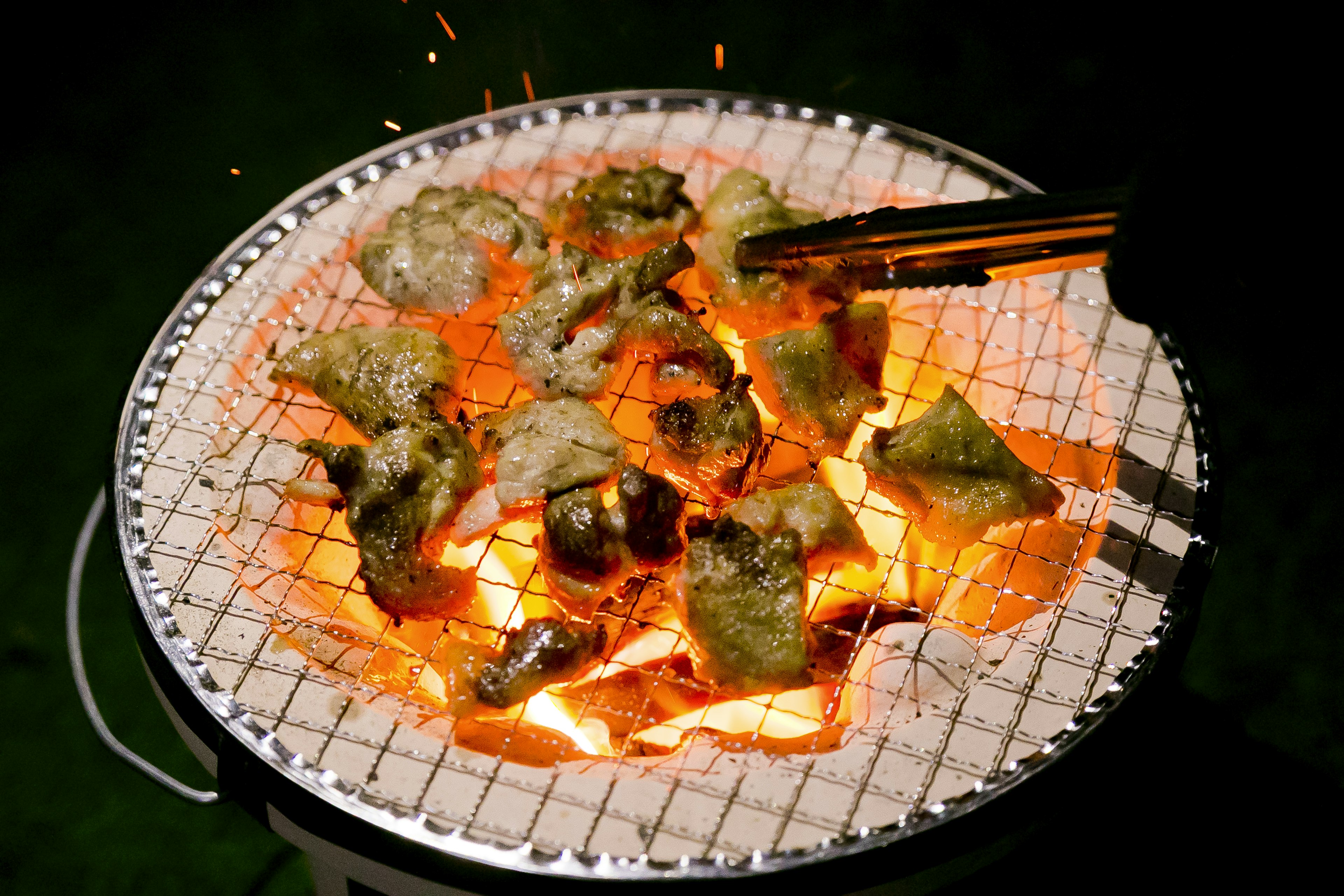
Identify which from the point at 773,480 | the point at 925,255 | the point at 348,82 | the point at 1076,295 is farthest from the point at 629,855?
the point at 348,82

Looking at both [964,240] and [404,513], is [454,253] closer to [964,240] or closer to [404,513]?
[404,513]

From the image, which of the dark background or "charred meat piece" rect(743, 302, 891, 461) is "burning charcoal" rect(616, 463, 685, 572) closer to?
"charred meat piece" rect(743, 302, 891, 461)

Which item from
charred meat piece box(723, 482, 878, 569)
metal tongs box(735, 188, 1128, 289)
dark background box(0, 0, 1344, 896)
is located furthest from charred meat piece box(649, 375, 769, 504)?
dark background box(0, 0, 1344, 896)

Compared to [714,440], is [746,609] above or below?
below

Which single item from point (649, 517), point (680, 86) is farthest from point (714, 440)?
point (680, 86)

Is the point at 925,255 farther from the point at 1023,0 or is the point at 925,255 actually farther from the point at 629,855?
the point at 1023,0

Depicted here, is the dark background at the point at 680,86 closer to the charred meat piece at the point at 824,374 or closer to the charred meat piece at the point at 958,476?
the charred meat piece at the point at 958,476
